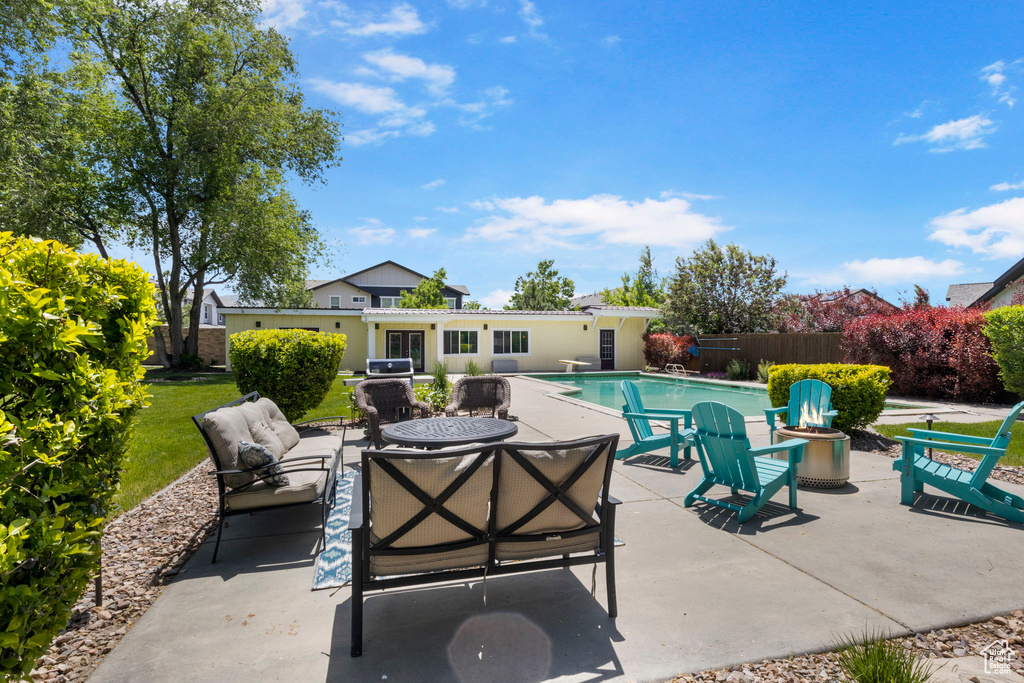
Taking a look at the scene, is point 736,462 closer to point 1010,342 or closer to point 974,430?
point 974,430

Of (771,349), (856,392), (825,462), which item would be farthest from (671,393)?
(825,462)

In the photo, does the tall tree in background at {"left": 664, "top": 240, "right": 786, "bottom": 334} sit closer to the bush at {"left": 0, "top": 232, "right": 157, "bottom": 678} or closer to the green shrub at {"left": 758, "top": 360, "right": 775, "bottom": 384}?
the green shrub at {"left": 758, "top": 360, "right": 775, "bottom": 384}

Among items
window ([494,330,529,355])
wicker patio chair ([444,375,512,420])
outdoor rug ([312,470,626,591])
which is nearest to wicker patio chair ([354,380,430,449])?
wicker patio chair ([444,375,512,420])

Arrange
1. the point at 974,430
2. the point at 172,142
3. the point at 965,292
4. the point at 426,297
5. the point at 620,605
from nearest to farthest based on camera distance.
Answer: the point at 620,605
the point at 974,430
the point at 172,142
the point at 965,292
the point at 426,297

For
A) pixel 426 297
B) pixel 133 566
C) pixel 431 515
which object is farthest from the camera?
pixel 426 297

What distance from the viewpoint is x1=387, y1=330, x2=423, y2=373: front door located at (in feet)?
71.6

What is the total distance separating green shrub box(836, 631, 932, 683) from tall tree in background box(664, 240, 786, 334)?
2084cm

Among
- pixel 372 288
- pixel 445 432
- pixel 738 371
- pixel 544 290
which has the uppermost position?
pixel 372 288

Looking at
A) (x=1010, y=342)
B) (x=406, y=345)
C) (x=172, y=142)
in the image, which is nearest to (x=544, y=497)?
(x=1010, y=342)

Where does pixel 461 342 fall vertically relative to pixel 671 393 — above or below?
above

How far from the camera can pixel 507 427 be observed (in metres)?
4.55

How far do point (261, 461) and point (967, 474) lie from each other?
5.52 metres

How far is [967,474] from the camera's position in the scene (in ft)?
13.5

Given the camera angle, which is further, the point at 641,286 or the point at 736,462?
the point at 641,286
